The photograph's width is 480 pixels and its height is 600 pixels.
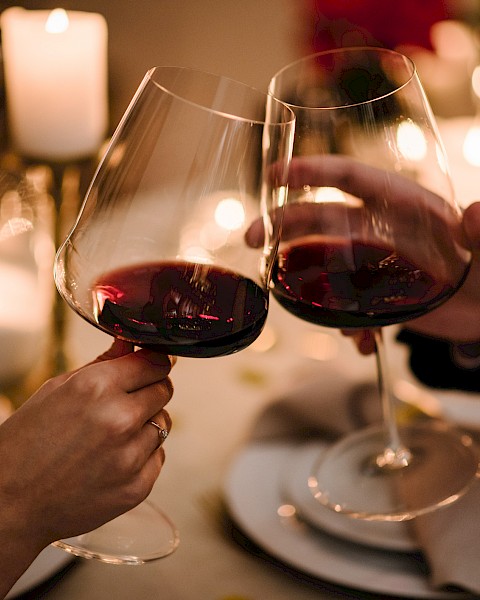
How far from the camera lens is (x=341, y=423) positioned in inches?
35.0

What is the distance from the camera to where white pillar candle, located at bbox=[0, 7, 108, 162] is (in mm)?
954

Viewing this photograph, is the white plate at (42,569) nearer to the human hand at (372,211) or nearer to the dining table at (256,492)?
the dining table at (256,492)

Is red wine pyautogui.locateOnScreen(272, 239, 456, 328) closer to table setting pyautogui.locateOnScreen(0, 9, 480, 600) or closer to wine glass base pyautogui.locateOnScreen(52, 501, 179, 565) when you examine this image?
table setting pyautogui.locateOnScreen(0, 9, 480, 600)

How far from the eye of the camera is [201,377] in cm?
100

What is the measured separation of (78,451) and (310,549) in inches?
9.9

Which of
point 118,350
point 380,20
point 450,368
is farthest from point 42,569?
point 380,20

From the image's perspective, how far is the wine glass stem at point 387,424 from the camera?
80 cm

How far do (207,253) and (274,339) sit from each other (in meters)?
0.43

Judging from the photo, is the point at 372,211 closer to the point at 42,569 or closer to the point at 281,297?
the point at 281,297

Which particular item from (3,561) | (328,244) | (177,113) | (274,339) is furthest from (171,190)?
(274,339)

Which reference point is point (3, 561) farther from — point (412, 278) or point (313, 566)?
point (412, 278)

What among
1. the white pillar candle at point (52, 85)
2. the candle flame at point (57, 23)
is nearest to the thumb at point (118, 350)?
the white pillar candle at point (52, 85)

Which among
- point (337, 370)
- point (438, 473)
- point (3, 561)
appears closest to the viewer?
point (3, 561)

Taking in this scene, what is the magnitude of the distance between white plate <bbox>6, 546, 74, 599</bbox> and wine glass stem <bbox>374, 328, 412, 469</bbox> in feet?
1.03
